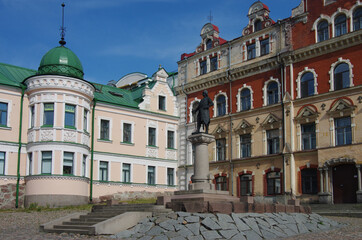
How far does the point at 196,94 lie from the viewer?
40.5 m

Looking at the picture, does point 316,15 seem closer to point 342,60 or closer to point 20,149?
point 342,60

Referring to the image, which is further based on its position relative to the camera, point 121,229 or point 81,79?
point 81,79

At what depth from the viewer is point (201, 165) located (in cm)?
1953

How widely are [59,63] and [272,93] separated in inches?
616

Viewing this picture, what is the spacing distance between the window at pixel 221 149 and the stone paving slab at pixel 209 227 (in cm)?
1969

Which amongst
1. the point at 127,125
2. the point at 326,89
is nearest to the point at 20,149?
the point at 127,125

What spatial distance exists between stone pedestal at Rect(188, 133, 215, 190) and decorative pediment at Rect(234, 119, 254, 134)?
16.1m

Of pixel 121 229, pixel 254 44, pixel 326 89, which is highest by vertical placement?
pixel 254 44

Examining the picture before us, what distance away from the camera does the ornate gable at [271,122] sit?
3368 centimetres

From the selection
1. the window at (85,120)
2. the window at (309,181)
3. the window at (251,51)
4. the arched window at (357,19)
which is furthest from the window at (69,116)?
the arched window at (357,19)

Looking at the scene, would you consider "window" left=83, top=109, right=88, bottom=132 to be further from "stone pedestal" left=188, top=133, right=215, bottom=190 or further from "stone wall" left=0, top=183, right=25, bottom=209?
"stone pedestal" left=188, top=133, right=215, bottom=190

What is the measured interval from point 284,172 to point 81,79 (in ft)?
51.5

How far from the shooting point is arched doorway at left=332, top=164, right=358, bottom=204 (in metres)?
29.1

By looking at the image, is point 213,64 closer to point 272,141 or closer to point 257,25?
point 257,25
